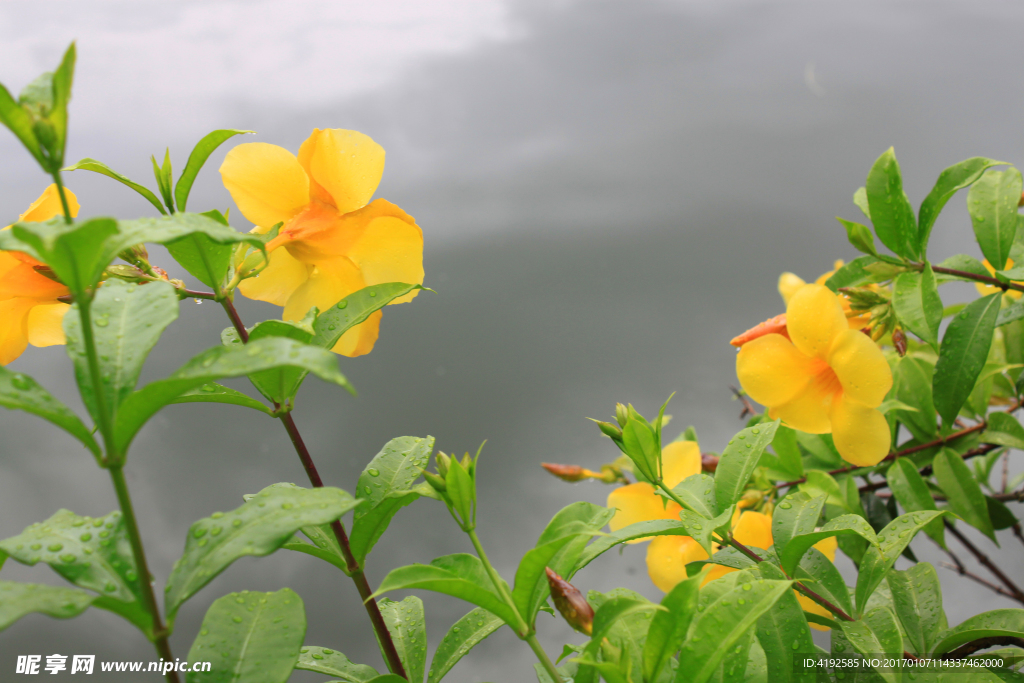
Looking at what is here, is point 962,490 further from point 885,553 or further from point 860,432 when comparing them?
point 885,553

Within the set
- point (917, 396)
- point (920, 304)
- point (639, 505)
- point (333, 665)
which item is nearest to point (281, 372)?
point (333, 665)

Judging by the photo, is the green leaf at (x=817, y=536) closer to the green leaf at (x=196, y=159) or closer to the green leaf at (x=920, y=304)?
the green leaf at (x=920, y=304)

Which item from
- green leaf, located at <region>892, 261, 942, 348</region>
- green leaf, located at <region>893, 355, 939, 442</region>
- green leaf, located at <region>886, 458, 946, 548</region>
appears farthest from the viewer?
green leaf, located at <region>893, 355, 939, 442</region>

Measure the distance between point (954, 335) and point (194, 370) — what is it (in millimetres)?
833

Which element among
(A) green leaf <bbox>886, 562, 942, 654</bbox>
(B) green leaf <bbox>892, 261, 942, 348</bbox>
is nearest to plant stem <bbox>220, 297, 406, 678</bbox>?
(A) green leaf <bbox>886, 562, 942, 654</bbox>

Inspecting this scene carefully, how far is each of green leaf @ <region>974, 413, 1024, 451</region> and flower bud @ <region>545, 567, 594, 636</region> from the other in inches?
31.8

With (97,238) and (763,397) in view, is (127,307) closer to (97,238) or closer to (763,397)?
(97,238)

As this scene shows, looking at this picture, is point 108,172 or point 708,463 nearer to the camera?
point 108,172

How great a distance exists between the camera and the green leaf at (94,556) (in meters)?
0.32

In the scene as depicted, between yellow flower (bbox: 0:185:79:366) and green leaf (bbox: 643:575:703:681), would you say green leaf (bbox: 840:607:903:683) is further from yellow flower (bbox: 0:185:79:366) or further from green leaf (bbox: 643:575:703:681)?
yellow flower (bbox: 0:185:79:366)

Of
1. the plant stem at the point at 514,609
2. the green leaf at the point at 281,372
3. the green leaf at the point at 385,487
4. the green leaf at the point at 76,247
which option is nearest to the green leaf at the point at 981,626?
the plant stem at the point at 514,609

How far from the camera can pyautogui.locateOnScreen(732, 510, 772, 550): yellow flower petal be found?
699 millimetres

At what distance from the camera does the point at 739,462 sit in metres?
0.57

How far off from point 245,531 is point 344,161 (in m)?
0.32
